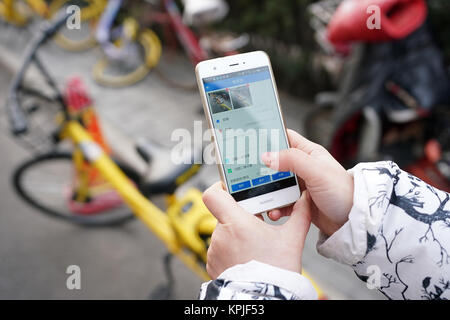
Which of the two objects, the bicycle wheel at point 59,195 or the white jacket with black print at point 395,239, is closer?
the white jacket with black print at point 395,239

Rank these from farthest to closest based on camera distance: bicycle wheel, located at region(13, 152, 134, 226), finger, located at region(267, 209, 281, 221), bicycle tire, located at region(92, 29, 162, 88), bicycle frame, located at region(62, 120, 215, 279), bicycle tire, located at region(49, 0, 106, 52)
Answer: bicycle tire, located at region(49, 0, 106, 52)
bicycle tire, located at region(92, 29, 162, 88)
bicycle wheel, located at region(13, 152, 134, 226)
bicycle frame, located at region(62, 120, 215, 279)
finger, located at region(267, 209, 281, 221)

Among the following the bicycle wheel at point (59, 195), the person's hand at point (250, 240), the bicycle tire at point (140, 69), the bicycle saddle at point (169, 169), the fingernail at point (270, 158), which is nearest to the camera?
the person's hand at point (250, 240)

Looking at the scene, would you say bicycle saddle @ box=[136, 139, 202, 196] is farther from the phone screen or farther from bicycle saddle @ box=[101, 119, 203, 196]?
the phone screen

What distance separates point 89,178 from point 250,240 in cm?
214

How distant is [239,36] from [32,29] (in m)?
3.72

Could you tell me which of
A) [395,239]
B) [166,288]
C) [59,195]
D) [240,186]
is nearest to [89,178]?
[59,195]

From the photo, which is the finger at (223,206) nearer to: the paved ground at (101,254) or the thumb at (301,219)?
the thumb at (301,219)

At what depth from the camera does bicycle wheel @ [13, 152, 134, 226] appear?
101 inches

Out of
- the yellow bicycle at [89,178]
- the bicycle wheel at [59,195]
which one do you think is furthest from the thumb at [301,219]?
the bicycle wheel at [59,195]

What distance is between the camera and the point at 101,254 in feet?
8.40

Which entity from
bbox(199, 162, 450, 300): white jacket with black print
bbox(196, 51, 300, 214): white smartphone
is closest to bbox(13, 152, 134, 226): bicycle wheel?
bbox(196, 51, 300, 214): white smartphone

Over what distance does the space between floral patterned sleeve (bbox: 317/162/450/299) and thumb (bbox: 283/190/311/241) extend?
7cm

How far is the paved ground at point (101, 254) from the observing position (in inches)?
89.2
